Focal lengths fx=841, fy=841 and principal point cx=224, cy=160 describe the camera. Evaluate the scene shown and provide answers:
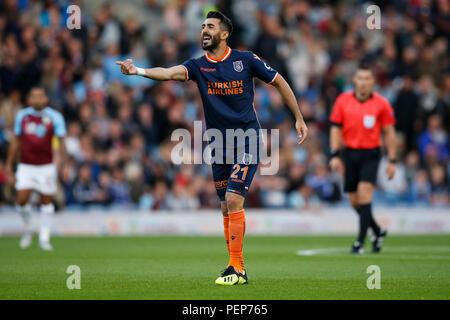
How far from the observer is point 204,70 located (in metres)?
9.11

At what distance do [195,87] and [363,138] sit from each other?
9.46 m

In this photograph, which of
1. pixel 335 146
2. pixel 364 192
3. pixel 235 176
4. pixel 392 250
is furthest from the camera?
pixel 392 250

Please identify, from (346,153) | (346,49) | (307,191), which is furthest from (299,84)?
(346,153)

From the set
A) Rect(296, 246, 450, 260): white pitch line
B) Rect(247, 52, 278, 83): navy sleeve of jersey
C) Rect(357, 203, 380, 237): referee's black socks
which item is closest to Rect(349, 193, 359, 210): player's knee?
Rect(357, 203, 380, 237): referee's black socks

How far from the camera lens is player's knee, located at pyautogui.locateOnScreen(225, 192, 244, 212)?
891cm

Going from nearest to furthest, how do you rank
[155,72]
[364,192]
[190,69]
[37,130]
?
[155,72]
[190,69]
[364,192]
[37,130]

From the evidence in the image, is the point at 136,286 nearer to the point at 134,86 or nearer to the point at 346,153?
the point at 346,153

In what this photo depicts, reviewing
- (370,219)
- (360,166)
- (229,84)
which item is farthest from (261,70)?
(370,219)

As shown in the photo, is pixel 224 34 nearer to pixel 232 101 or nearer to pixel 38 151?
pixel 232 101

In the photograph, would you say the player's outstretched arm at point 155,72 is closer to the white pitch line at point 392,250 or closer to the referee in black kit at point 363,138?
the referee in black kit at point 363,138

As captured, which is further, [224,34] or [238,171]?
[224,34]

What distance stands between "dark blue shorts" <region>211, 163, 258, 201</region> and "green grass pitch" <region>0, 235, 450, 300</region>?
1011 millimetres

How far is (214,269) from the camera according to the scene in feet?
34.0

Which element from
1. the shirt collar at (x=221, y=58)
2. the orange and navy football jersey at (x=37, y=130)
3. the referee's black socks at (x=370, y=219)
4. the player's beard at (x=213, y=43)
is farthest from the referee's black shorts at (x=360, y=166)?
the orange and navy football jersey at (x=37, y=130)
